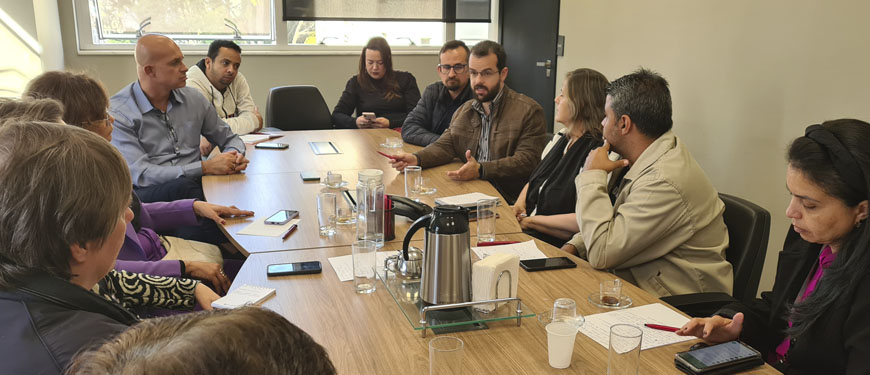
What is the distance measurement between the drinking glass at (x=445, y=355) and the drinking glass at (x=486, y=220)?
1.02 m

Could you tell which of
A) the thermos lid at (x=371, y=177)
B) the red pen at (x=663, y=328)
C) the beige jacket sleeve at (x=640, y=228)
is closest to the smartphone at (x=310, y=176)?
the thermos lid at (x=371, y=177)

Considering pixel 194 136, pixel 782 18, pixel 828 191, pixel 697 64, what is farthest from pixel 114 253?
pixel 697 64

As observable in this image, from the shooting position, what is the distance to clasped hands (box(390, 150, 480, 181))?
328cm

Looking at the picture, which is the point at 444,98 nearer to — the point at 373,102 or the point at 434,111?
the point at 434,111

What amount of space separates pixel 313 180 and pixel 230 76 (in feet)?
6.38

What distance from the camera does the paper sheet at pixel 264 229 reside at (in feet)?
7.95

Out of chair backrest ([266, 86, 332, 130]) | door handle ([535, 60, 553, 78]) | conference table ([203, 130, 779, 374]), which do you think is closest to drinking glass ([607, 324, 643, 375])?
conference table ([203, 130, 779, 374])

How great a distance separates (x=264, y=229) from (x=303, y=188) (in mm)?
676

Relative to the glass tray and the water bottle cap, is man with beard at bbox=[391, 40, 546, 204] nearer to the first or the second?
the water bottle cap

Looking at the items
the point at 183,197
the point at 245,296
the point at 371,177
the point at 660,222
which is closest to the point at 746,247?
the point at 660,222

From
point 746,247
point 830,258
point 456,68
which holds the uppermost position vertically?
point 456,68

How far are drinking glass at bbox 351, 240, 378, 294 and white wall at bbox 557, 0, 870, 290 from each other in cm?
242

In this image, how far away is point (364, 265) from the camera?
1.90m

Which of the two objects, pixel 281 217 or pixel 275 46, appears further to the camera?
pixel 275 46
